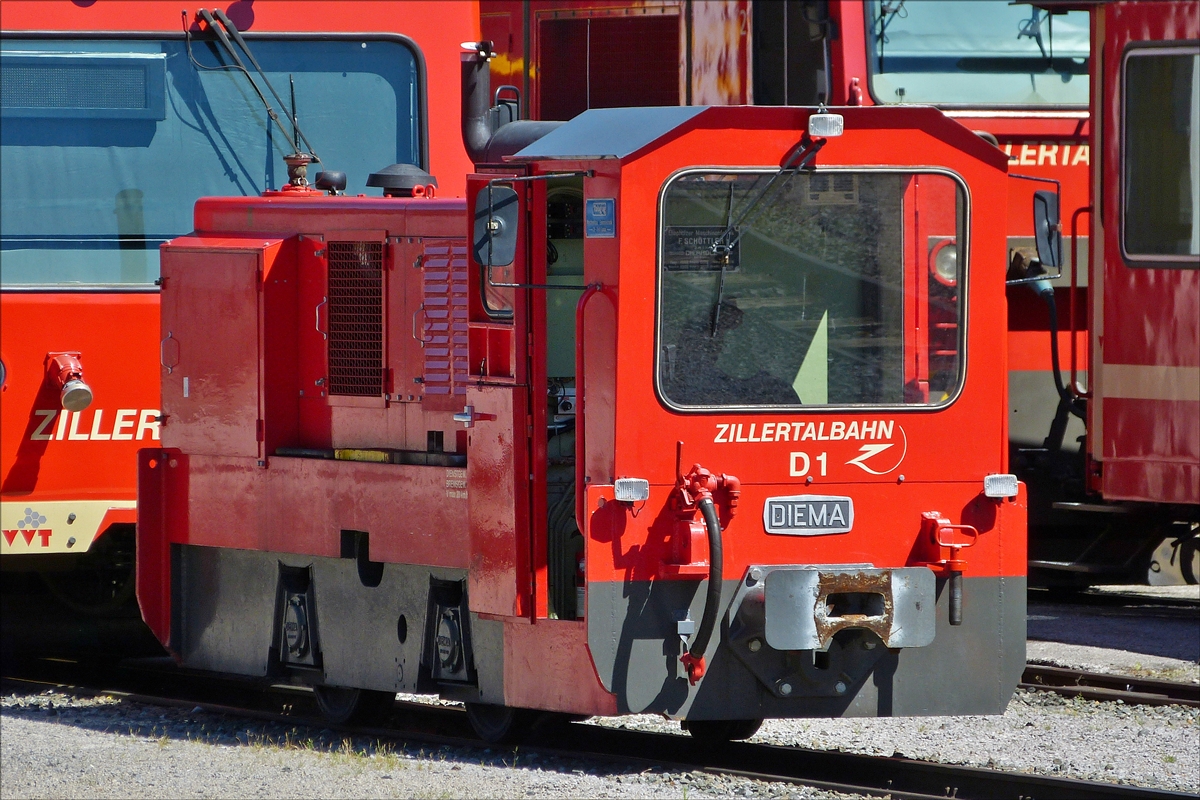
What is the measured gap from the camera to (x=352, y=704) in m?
8.50

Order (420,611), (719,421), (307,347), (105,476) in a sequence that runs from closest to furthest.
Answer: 1. (719,421)
2. (420,611)
3. (307,347)
4. (105,476)

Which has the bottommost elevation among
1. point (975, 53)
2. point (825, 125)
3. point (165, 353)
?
point (165, 353)

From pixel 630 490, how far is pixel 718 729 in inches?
73.5

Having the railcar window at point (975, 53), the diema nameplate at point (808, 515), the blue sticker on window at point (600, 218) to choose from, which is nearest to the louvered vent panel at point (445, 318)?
the blue sticker on window at point (600, 218)

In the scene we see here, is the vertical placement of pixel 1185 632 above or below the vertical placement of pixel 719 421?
below

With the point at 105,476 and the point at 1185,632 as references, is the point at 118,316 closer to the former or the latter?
the point at 105,476

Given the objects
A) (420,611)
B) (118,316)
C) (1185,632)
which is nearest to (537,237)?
(420,611)

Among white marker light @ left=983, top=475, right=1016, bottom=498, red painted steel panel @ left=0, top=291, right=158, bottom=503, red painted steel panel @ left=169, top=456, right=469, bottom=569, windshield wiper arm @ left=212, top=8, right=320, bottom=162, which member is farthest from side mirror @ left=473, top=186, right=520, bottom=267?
red painted steel panel @ left=0, top=291, right=158, bottom=503

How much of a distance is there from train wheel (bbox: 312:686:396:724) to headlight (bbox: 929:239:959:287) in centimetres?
337

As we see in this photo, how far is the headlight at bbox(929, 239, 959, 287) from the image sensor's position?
6.77m

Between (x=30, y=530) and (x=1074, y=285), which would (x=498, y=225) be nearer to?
(x=30, y=530)

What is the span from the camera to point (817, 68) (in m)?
11.5

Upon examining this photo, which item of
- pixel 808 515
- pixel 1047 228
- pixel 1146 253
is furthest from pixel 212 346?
pixel 1146 253

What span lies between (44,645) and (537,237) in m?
4.88
